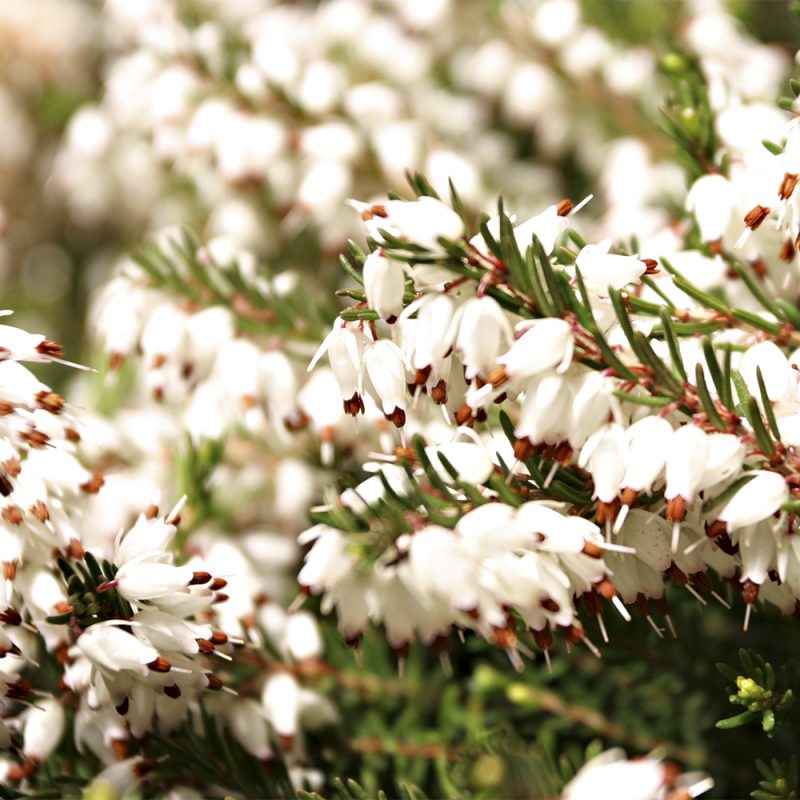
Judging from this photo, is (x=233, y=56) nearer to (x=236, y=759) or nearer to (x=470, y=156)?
(x=470, y=156)

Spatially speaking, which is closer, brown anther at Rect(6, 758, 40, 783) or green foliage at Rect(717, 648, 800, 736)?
Answer: green foliage at Rect(717, 648, 800, 736)

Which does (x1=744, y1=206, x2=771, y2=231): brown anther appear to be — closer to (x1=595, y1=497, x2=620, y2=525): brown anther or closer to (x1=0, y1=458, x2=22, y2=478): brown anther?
(x1=595, y1=497, x2=620, y2=525): brown anther

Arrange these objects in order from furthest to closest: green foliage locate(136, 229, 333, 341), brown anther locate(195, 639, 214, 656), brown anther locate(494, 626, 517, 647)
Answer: green foliage locate(136, 229, 333, 341) < brown anther locate(195, 639, 214, 656) < brown anther locate(494, 626, 517, 647)

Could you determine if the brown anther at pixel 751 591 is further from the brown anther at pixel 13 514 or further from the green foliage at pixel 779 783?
the brown anther at pixel 13 514

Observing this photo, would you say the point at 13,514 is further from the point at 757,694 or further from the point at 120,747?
the point at 757,694

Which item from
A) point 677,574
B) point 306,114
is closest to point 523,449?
point 677,574

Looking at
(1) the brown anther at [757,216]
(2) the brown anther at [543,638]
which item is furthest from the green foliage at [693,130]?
(2) the brown anther at [543,638]

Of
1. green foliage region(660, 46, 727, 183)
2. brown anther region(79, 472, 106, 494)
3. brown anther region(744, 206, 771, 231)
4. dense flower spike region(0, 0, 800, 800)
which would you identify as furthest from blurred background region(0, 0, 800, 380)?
brown anther region(79, 472, 106, 494)
